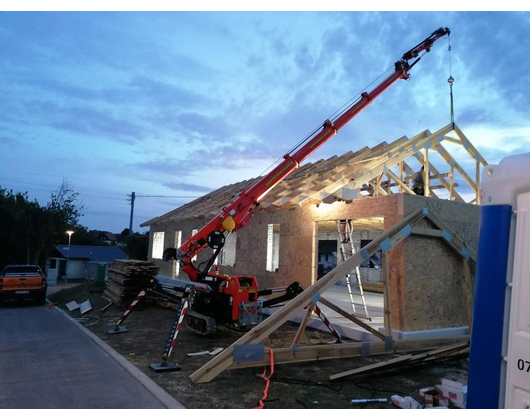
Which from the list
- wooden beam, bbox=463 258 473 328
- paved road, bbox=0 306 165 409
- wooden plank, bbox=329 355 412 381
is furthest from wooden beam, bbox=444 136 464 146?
paved road, bbox=0 306 165 409

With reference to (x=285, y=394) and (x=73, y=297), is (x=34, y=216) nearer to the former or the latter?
(x=73, y=297)

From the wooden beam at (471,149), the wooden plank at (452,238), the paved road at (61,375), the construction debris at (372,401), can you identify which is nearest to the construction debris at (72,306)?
the paved road at (61,375)

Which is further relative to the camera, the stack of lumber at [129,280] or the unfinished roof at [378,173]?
the stack of lumber at [129,280]

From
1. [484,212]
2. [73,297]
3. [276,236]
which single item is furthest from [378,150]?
[73,297]

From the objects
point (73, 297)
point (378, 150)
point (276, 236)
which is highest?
point (378, 150)

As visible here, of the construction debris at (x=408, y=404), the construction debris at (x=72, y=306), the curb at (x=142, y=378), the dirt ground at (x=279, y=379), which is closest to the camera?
the construction debris at (x=408, y=404)

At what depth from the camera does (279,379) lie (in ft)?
19.5

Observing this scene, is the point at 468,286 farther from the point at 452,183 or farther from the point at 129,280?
the point at 129,280

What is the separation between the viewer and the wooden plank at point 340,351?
6.26 metres

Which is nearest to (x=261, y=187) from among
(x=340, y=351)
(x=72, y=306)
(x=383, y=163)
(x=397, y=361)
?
(x=383, y=163)

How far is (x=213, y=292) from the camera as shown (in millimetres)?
8531

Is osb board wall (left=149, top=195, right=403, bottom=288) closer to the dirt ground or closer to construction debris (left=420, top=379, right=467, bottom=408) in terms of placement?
the dirt ground

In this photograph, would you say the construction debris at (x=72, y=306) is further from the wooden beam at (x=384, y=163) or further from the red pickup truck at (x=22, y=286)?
the wooden beam at (x=384, y=163)
